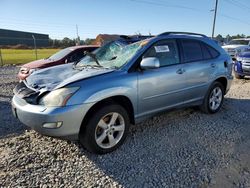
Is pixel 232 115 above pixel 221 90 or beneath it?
beneath

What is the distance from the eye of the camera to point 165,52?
13.5ft

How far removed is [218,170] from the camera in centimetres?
311

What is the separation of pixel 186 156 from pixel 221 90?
246 centimetres

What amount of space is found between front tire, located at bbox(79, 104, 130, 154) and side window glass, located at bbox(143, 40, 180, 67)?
41.4 inches

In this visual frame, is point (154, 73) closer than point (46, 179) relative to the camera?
No

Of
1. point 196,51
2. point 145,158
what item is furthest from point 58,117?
point 196,51

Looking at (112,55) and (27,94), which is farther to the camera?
(112,55)

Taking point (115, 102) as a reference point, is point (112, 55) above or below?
above

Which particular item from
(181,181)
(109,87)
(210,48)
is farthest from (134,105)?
(210,48)

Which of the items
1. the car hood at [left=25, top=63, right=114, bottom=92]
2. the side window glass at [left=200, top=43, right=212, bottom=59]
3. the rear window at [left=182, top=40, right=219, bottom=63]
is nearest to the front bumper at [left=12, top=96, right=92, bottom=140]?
the car hood at [left=25, top=63, right=114, bottom=92]

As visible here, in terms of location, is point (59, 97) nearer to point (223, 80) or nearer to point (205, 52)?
point (205, 52)

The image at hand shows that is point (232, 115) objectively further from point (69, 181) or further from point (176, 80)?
point (69, 181)

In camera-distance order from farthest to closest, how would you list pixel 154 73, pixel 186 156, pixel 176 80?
pixel 176 80 → pixel 154 73 → pixel 186 156

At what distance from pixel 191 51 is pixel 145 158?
2330 mm
